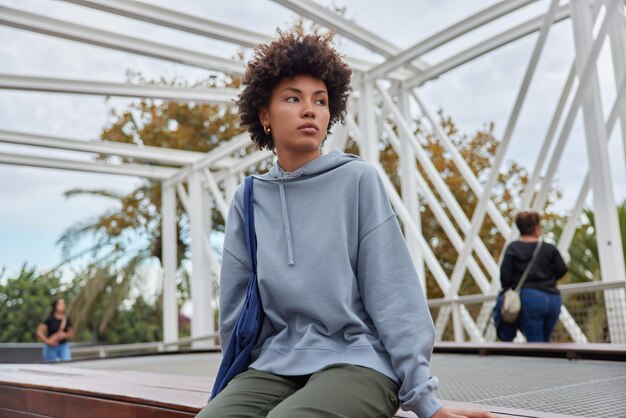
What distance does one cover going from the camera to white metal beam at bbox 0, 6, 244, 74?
7.07 m

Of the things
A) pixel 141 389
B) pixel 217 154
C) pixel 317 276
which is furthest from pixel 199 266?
pixel 317 276

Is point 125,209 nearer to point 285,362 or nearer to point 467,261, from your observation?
point 467,261

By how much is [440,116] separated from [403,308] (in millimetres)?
16721

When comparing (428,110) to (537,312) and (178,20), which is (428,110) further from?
(537,312)

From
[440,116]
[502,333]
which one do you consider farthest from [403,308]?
[440,116]

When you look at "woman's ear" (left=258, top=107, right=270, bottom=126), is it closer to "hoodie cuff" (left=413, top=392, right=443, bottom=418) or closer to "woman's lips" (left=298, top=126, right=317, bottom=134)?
"woman's lips" (left=298, top=126, right=317, bottom=134)

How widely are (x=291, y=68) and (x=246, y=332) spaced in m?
0.83

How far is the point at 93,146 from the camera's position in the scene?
11.3 metres

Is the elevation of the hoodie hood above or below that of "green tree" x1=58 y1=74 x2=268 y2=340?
below

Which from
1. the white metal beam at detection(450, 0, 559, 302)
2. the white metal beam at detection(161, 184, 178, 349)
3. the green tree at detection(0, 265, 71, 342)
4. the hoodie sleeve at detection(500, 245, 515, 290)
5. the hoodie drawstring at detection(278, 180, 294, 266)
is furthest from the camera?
the green tree at detection(0, 265, 71, 342)

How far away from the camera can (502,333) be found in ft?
19.1

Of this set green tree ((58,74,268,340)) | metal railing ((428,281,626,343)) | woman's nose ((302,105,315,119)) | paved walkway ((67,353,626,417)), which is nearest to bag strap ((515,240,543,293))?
metal railing ((428,281,626,343))

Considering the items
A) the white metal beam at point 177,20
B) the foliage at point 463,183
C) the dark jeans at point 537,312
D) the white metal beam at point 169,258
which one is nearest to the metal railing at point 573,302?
the dark jeans at point 537,312

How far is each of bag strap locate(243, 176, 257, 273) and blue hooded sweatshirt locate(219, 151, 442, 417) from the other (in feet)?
0.08
